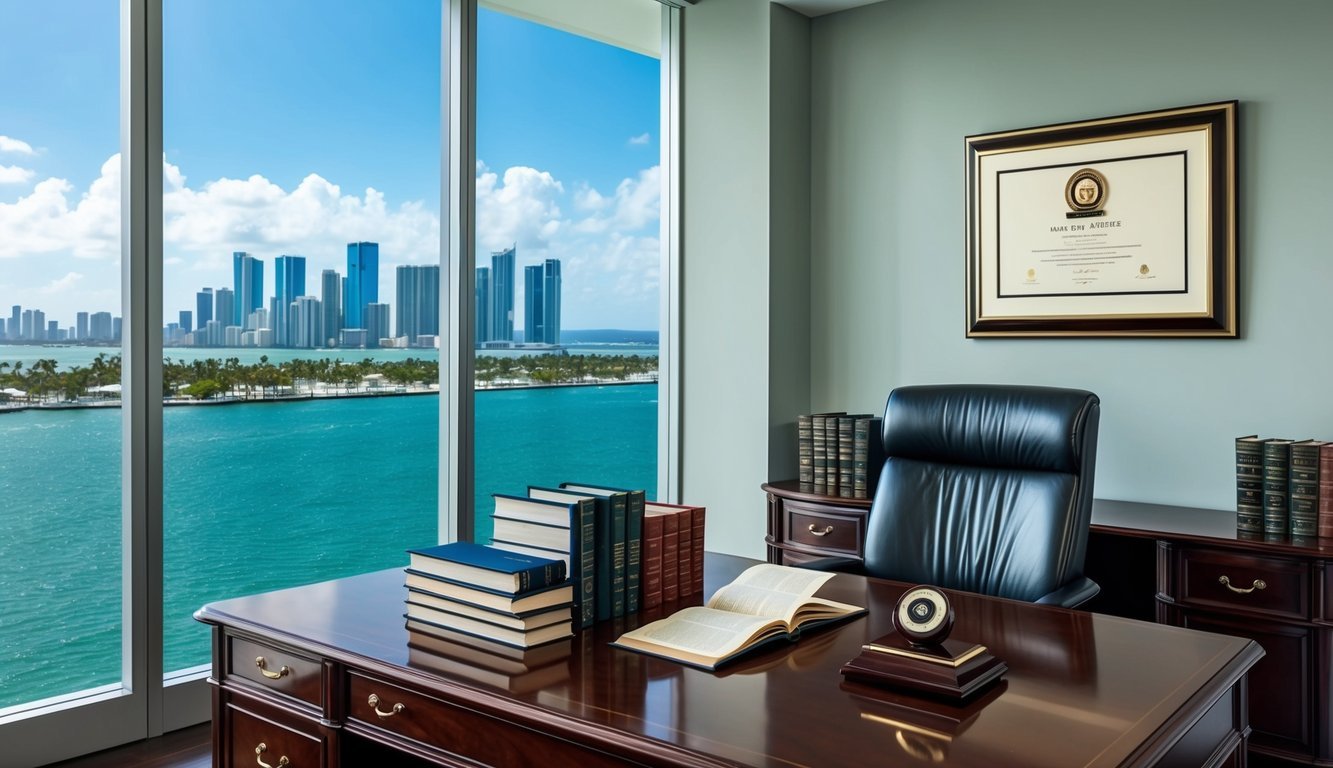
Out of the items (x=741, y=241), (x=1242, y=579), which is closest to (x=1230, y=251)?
(x=1242, y=579)

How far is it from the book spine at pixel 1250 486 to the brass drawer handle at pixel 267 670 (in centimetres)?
232

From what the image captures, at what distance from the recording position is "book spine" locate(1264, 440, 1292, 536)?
2459mm

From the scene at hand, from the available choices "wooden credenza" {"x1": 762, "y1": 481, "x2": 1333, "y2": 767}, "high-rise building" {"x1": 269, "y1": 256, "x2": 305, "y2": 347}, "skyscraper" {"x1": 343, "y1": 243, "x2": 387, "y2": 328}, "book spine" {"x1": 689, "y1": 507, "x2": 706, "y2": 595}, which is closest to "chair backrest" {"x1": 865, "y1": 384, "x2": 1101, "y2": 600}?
"wooden credenza" {"x1": 762, "y1": 481, "x2": 1333, "y2": 767}

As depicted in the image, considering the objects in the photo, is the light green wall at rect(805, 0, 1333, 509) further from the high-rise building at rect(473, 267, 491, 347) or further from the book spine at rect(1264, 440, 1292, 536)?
the high-rise building at rect(473, 267, 491, 347)

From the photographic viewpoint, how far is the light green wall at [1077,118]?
9.17 ft

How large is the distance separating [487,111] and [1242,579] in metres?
4.09

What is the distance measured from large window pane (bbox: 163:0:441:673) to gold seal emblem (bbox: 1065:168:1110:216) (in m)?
2.08

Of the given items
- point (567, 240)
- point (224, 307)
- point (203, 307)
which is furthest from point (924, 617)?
point (567, 240)

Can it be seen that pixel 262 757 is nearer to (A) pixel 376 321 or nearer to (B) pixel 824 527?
(B) pixel 824 527

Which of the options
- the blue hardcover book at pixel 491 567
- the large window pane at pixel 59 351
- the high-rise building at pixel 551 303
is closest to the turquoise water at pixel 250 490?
the large window pane at pixel 59 351

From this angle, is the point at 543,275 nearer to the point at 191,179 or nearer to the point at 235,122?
the point at 191,179

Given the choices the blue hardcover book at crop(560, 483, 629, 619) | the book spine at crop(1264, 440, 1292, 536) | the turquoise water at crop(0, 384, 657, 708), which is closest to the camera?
the blue hardcover book at crop(560, 483, 629, 619)

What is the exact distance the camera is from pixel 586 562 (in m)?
1.54

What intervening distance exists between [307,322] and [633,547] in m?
3.33
